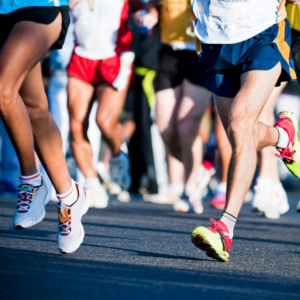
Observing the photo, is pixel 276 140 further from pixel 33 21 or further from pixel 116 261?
pixel 33 21

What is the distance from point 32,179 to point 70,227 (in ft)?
1.31

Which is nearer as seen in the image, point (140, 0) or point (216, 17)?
point (216, 17)

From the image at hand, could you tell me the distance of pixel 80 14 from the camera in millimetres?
5180

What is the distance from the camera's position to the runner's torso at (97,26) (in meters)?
5.17

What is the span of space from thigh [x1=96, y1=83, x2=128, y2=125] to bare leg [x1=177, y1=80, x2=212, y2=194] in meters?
0.63

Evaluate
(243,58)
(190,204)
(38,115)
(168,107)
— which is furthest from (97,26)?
(38,115)

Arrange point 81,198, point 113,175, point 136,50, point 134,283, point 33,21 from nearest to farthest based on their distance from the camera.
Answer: point 134,283 → point 33,21 → point 81,198 → point 113,175 → point 136,50

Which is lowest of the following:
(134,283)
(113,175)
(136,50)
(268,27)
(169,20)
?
(113,175)

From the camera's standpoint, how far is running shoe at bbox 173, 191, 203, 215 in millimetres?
4996

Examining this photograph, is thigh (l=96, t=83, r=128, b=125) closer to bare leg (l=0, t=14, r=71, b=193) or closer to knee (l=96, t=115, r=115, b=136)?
knee (l=96, t=115, r=115, b=136)

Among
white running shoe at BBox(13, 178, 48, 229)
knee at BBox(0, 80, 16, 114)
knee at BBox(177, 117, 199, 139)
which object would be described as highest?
knee at BBox(0, 80, 16, 114)

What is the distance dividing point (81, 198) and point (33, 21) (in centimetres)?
90

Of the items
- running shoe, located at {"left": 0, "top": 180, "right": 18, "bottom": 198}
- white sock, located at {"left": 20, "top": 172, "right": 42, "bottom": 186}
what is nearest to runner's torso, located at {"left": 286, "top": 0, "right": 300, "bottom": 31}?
white sock, located at {"left": 20, "top": 172, "right": 42, "bottom": 186}

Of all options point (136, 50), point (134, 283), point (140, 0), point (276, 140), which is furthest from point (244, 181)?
point (136, 50)
